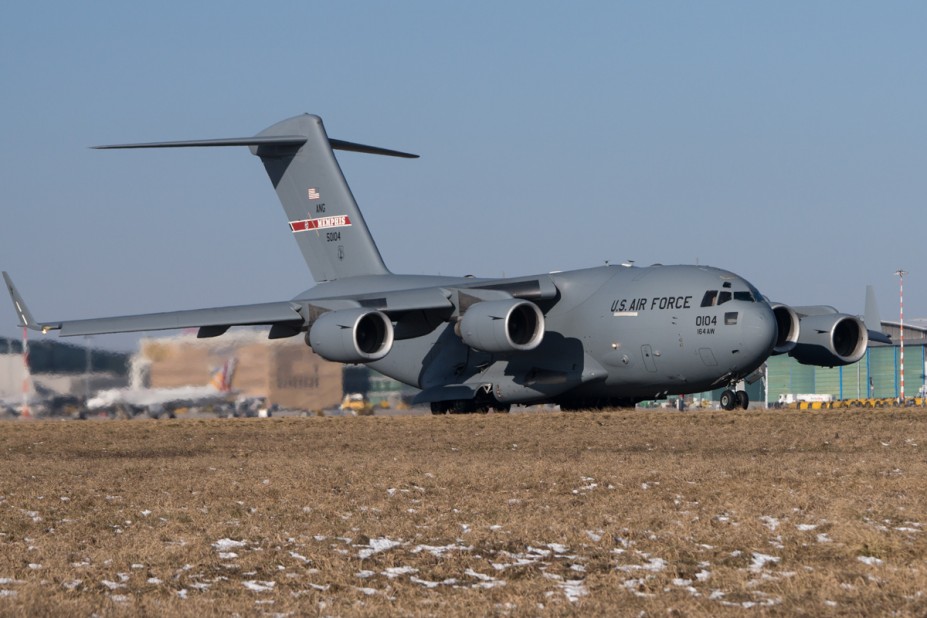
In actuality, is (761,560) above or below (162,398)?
below

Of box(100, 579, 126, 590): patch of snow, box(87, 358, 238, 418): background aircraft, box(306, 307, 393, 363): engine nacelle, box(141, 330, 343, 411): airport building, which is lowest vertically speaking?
box(100, 579, 126, 590): patch of snow

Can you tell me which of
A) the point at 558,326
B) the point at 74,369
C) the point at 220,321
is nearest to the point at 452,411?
the point at 558,326

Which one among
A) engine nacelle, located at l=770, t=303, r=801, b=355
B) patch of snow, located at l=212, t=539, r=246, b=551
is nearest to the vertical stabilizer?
engine nacelle, located at l=770, t=303, r=801, b=355

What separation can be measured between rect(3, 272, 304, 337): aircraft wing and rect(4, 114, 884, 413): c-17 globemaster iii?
1.1 inches

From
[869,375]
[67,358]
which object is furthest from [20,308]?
[869,375]

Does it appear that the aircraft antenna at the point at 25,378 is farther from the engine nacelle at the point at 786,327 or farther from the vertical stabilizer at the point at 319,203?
the engine nacelle at the point at 786,327

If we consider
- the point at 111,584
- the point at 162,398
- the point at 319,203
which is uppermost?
the point at 319,203

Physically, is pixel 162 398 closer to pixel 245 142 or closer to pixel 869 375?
pixel 245 142

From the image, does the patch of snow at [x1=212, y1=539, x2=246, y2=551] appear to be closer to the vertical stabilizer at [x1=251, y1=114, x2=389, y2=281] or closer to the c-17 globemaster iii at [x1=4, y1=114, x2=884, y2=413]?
the c-17 globemaster iii at [x1=4, y1=114, x2=884, y2=413]

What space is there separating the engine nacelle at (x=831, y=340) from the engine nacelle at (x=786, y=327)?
1.54 feet

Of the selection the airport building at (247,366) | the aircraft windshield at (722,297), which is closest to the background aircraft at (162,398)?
the airport building at (247,366)

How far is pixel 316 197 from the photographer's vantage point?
29547 mm

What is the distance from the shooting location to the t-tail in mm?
29016

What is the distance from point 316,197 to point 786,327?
428 inches
